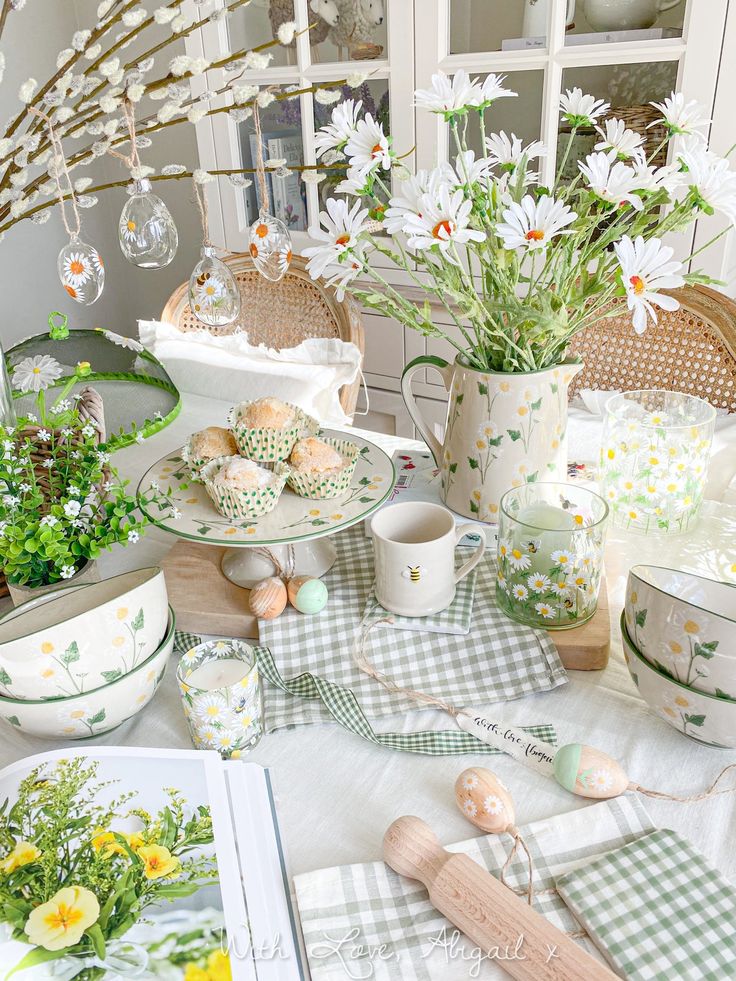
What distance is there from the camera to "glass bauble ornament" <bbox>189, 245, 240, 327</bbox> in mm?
746

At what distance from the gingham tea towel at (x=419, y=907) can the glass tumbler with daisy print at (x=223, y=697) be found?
0.47ft

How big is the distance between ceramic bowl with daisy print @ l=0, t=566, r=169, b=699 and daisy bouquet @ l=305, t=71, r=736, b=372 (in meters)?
0.35

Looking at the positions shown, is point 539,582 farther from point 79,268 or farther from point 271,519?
point 79,268

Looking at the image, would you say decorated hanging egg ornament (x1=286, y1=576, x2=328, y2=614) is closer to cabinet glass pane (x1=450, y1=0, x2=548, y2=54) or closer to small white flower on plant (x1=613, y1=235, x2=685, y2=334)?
small white flower on plant (x1=613, y1=235, x2=685, y2=334)

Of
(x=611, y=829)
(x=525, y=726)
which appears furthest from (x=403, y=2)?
(x=611, y=829)

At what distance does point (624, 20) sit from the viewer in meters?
1.50

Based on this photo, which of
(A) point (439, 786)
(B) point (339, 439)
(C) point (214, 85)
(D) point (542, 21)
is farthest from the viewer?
(C) point (214, 85)

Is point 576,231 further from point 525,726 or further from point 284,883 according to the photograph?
point 284,883

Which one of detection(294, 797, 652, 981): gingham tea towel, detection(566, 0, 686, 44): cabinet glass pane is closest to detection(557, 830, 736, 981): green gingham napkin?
detection(294, 797, 652, 981): gingham tea towel

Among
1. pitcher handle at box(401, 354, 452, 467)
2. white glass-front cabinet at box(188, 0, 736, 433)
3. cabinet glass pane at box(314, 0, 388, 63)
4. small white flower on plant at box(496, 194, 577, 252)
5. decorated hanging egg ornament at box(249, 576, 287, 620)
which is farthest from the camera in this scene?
cabinet glass pane at box(314, 0, 388, 63)

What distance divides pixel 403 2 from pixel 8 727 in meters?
1.65

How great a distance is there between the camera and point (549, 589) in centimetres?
74

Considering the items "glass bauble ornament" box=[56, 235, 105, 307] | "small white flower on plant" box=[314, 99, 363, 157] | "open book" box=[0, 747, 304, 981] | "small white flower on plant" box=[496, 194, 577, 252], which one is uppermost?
"small white flower on plant" box=[314, 99, 363, 157]

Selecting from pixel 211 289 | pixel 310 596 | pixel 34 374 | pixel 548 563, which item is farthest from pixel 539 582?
pixel 34 374
